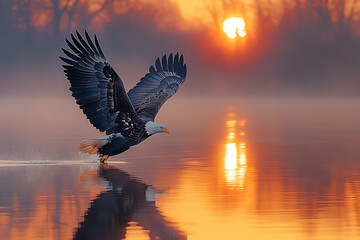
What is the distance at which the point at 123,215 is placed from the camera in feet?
28.2

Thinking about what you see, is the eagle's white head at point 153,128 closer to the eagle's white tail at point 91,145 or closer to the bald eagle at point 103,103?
→ the bald eagle at point 103,103

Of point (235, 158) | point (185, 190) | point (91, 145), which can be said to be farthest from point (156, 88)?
point (185, 190)

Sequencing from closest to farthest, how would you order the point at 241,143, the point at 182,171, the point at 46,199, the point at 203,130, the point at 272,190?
the point at 46,199
the point at 272,190
the point at 182,171
the point at 241,143
the point at 203,130

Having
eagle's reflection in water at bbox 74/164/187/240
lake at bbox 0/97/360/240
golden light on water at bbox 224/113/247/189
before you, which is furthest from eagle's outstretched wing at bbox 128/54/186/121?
eagle's reflection in water at bbox 74/164/187/240

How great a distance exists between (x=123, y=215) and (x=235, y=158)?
5.64 m

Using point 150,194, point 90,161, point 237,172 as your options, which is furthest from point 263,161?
point 150,194

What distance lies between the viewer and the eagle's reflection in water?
7.75m

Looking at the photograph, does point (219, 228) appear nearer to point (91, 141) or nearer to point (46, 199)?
point (46, 199)

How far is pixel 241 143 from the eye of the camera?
56.5 feet

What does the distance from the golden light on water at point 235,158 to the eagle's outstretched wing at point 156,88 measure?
4.52 ft

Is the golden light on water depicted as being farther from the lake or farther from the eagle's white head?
the eagle's white head

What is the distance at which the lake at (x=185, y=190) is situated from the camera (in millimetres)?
7965

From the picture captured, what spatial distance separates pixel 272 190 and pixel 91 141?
344 centimetres

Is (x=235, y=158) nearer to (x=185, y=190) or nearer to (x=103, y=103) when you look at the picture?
(x=103, y=103)
